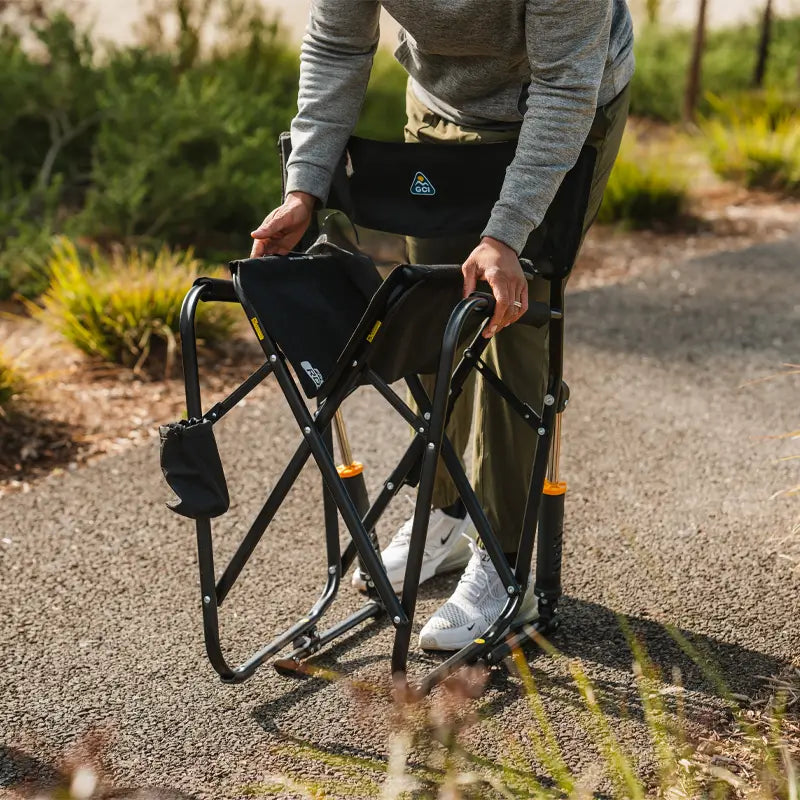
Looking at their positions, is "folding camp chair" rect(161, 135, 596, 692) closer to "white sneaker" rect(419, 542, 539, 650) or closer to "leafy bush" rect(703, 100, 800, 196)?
"white sneaker" rect(419, 542, 539, 650)

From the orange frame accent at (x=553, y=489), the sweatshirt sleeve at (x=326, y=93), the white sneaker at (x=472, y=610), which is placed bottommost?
the white sneaker at (x=472, y=610)

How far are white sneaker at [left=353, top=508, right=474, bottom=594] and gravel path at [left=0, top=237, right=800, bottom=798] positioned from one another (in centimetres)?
6

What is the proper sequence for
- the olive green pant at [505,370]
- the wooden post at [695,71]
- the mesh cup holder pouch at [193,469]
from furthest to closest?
the wooden post at [695,71] → the olive green pant at [505,370] → the mesh cup holder pouch at [193,469]

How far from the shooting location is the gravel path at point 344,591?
8.00 ft

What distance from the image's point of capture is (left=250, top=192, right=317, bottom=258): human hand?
246cm

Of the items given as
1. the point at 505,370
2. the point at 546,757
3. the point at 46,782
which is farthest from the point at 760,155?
the point at 46,782

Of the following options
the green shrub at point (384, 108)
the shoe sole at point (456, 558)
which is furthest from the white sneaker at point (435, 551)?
the green shrub at point (384, 108)

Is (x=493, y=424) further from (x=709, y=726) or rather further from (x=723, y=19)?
(x=723, y=19)

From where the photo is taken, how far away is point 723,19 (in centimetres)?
1681

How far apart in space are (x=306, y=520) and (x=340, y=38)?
1634 millimetres

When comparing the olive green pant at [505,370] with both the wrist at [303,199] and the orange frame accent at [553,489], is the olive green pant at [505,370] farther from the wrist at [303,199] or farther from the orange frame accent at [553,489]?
the wrist at [303,199]

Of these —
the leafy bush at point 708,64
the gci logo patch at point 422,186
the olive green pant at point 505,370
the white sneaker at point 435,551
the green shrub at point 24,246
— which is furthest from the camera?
the leafy bush at point 708,64

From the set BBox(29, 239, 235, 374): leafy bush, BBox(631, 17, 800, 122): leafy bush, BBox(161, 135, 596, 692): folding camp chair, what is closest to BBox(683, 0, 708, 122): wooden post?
BBox(631, 17, 800, 122): leafy bush

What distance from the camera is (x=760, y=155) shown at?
8.00 meters
